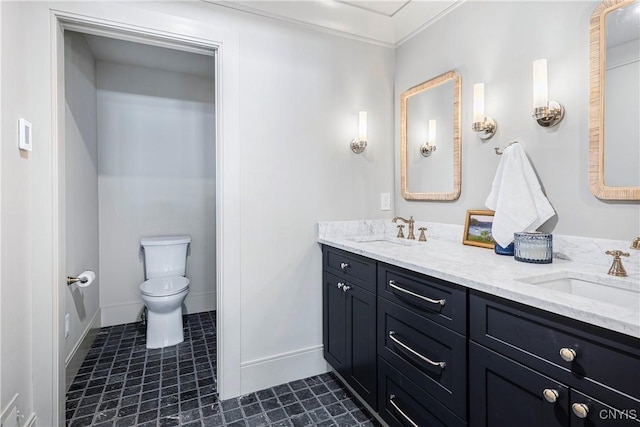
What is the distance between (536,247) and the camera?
1.32 m

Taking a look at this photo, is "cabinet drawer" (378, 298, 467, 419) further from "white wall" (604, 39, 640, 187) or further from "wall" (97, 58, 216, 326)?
"wall" (97, 58, 216, 326)

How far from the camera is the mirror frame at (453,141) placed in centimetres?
189

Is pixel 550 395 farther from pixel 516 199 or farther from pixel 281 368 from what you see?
pixel 281 368

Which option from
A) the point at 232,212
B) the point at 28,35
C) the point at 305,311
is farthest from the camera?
the point at 305,311

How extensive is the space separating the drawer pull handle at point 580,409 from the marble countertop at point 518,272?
0.70ft

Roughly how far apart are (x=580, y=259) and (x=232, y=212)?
5.62 feet

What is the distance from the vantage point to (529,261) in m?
1.33

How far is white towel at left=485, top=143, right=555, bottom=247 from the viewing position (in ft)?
4.73

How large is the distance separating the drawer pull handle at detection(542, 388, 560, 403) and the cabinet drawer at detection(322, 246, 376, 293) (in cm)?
82

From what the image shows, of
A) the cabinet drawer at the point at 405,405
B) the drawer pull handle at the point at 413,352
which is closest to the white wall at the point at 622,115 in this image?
the drawer pull handle at the point at 413,352

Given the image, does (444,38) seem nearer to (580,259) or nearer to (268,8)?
(268,8)

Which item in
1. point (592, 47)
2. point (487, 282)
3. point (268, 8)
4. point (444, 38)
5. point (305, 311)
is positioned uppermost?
point (268, 8)

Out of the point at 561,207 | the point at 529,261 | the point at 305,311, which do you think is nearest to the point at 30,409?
the point at 305,311

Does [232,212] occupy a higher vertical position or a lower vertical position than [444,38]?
lower
